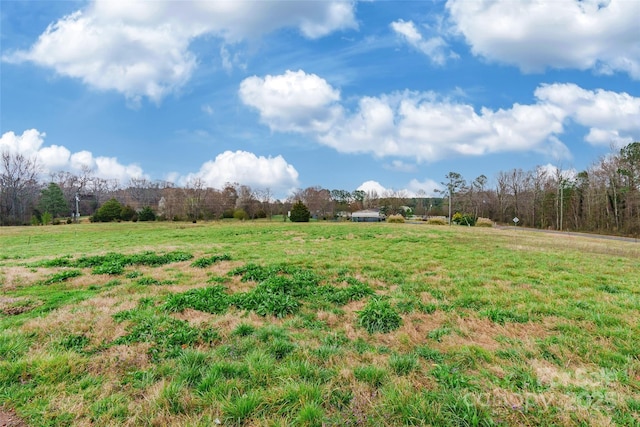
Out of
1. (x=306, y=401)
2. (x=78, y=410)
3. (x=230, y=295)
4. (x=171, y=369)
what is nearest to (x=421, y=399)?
(x=306, y=401)

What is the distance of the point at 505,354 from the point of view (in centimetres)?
355

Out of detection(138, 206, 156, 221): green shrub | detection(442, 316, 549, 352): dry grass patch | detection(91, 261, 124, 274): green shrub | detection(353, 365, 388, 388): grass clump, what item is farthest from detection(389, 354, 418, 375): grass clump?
detection(138, 206, 156, 221): green shrub

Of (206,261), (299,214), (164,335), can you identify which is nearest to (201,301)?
(164,335)

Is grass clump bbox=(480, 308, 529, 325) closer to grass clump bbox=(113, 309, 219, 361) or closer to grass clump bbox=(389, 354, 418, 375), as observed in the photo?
grass clump bbox=(389, 354, 418, 375)

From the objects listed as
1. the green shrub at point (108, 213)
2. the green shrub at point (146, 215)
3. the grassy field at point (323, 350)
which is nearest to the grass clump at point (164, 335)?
the grassy field at point (323, 350)

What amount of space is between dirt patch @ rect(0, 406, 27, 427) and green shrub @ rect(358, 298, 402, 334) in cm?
375

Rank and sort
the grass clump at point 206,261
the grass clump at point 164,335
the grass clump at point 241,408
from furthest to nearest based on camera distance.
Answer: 1. the grass clump at point 206,261
2. the grass clump at point 164,335
3. the grass clump at point 241,408

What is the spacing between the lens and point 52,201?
45.6 m

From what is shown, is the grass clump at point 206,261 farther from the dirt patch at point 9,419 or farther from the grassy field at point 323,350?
the dirt patch at point 9,419

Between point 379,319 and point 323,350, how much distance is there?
1383 millimetres

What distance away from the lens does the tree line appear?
120ft

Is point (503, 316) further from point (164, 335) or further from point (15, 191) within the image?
point (15, 191)

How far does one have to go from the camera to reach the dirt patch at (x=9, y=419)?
239 cm

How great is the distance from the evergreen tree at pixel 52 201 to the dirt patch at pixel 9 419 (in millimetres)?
56978
